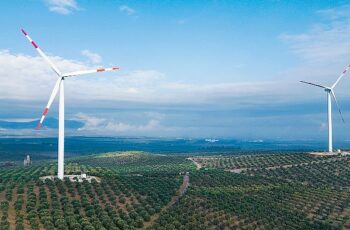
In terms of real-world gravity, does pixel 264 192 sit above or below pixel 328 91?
below

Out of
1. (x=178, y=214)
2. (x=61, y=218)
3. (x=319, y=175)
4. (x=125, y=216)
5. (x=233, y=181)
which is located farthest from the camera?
(x=319, y=175)

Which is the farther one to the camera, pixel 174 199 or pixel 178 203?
pixel 174 199

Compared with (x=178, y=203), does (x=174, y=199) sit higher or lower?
higher

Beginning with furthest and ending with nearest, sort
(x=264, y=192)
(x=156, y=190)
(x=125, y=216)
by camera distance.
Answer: (x=264, y=192)
(x=156, y=190)
(x=125, y=216)

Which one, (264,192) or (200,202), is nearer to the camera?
(200,202)

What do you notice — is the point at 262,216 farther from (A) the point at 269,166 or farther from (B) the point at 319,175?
(A) the point at 269,166

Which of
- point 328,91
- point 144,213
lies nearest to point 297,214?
point 144,213

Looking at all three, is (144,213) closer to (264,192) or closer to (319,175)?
(264,192)

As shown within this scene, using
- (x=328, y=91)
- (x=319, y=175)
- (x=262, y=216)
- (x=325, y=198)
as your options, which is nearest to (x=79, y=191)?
(x=262, y=216)

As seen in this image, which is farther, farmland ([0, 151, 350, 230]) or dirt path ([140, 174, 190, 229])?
dirt path ([140, 174, 190, 229])

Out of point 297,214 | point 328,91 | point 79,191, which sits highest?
point 328,91

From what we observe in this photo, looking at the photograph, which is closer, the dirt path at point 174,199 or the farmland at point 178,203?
the farmland at point 178,203
